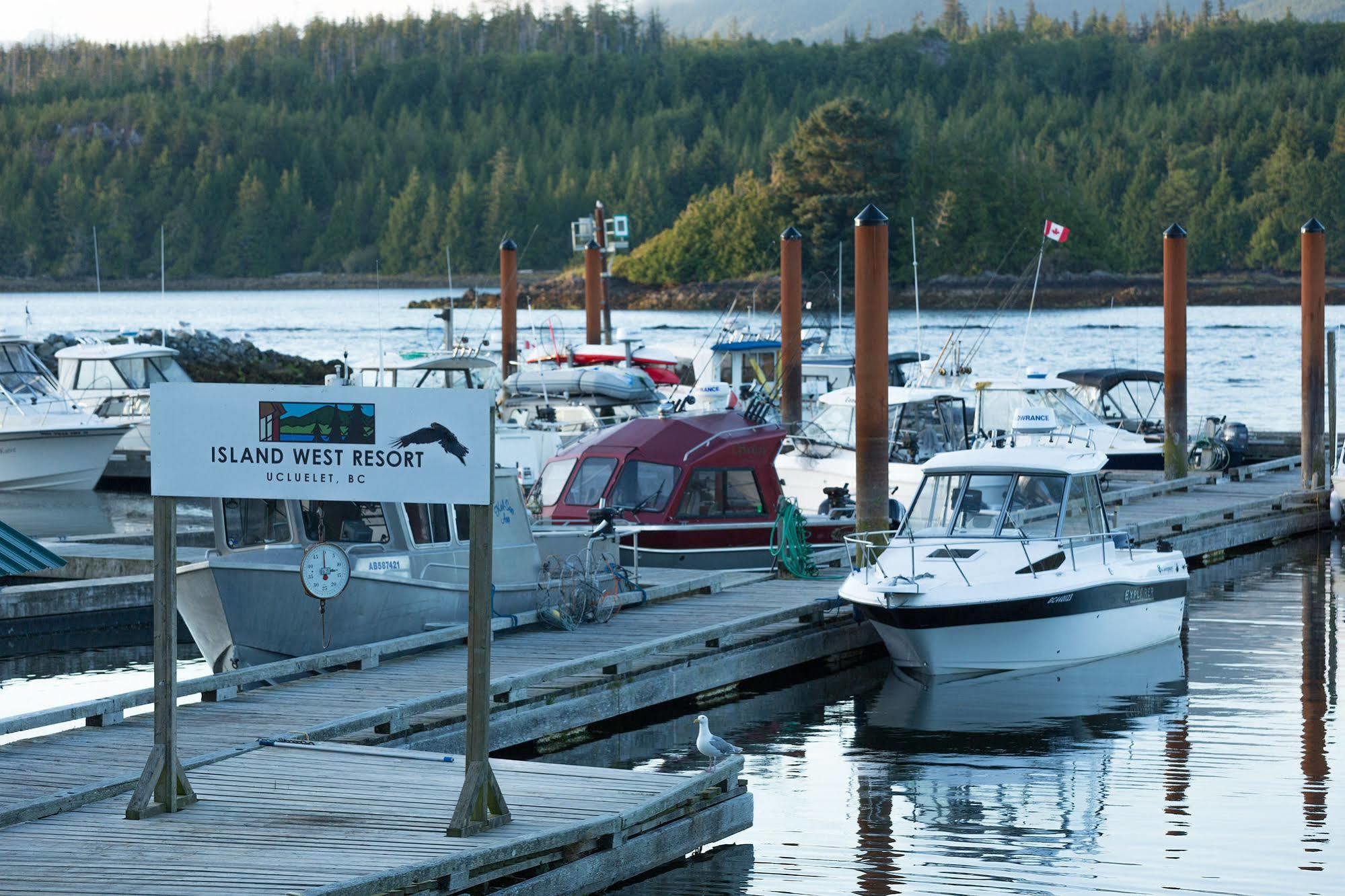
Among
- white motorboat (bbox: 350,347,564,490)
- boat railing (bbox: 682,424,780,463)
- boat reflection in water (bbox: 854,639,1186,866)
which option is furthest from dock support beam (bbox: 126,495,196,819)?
white motorboat (bbox: 350,347,564,490)

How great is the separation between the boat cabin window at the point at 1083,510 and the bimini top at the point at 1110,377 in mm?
15230

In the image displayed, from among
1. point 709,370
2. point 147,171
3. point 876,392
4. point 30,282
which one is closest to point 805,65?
point 147,171

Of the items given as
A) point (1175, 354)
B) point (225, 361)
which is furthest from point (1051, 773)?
point (225, 361)

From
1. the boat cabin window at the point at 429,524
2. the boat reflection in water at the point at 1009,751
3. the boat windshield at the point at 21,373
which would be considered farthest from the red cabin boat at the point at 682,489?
the boat windshield at the point at 21,373

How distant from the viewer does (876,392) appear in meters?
19.3

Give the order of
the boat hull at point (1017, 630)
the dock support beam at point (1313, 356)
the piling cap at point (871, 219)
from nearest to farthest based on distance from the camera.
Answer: the boat hull at point (1017, 630), the piling cap at point (871, 219), the dock support beam at point (1313, 356)

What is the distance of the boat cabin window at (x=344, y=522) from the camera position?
558 inches

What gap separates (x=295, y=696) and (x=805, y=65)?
189 meters

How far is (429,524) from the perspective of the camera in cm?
1472

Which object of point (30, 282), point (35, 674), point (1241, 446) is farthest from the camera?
point (30, 282)

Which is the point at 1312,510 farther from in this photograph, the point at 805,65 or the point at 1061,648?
the point at 805,65

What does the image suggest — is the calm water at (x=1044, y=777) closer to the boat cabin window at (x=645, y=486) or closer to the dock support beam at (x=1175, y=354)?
the boat cabin window at (x=645, y=486)

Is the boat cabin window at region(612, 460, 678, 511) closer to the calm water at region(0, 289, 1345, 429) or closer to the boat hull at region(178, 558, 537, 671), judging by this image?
the boat hull at region(178, 558, 537, 671)

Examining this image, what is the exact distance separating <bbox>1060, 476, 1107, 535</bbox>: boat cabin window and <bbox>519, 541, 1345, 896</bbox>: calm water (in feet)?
4.03
